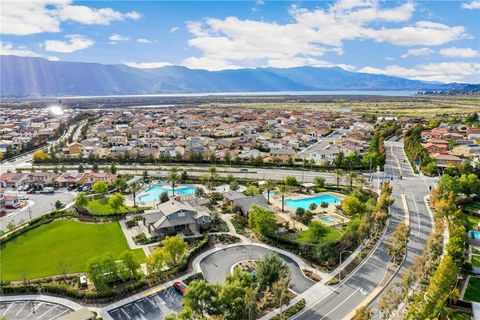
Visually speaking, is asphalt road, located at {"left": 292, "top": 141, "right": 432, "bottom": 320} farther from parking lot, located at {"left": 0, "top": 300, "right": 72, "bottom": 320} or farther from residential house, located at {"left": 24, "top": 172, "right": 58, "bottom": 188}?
residential house, located at {"left": 24, "top": 172, "right": 58, "bottom": 188}

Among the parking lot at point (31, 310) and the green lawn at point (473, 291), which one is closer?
the parking lot at point (31, 310)

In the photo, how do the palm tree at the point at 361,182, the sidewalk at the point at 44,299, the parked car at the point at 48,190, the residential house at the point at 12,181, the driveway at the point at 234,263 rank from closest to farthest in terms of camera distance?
the sidewalk at the point at 44,299, the driveway at the point at 234,263, the palm tree at the point at 361,182, the parked car at the point at 48,190, the residential house at the point at 12,181

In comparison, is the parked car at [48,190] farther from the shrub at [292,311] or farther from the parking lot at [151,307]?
the shrub at [292,311]

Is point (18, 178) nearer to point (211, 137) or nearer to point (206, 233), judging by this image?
point (206, 233)

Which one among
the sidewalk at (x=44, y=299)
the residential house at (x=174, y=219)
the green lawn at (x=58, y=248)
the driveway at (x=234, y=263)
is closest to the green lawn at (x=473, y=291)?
the driveway at (x=234, y=263)

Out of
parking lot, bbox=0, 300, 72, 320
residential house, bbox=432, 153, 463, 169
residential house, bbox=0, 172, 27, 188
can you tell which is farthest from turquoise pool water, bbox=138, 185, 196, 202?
residential house, bbox=432, 153, 463, 169

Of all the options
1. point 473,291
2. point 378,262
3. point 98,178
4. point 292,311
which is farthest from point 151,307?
point 98,178
